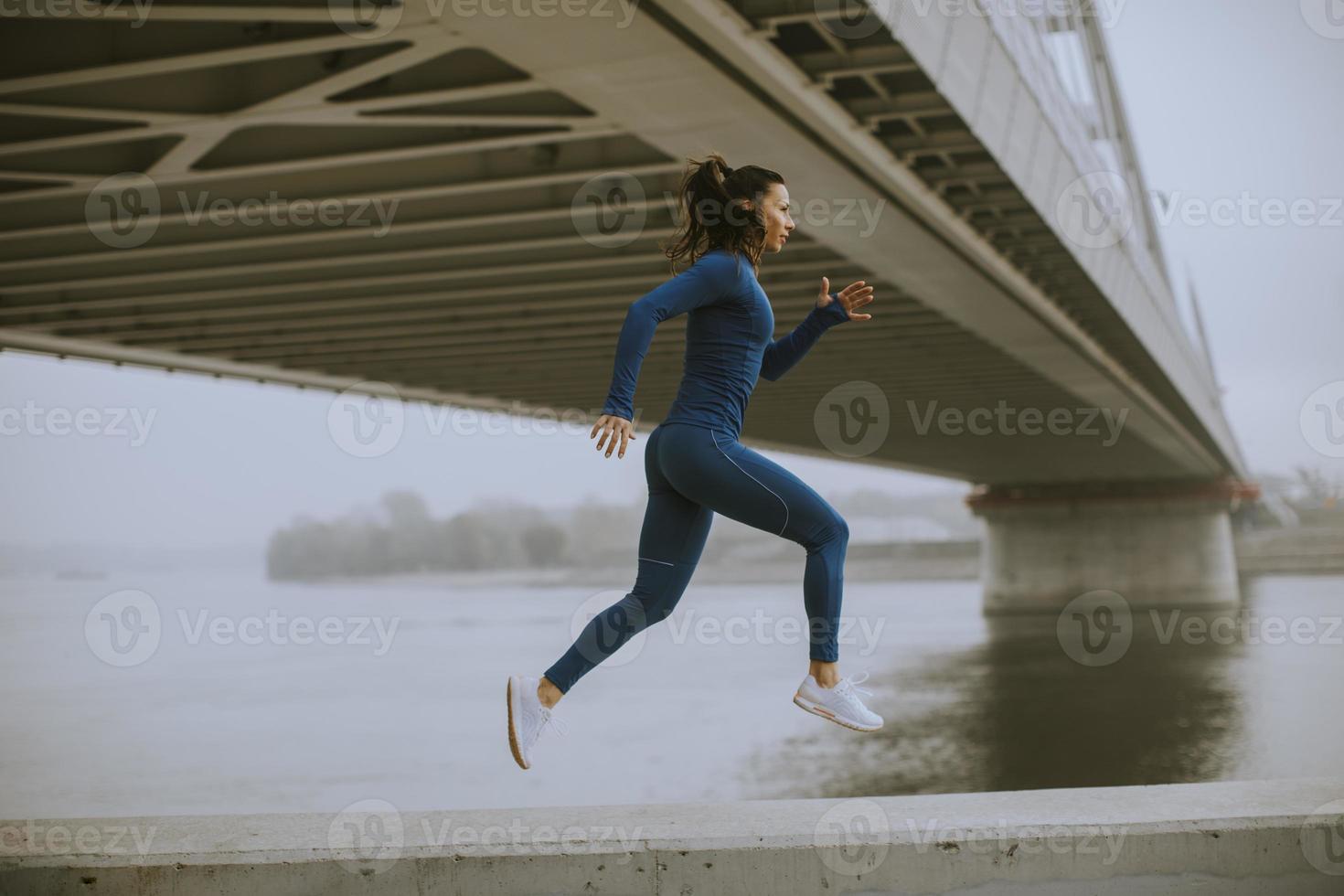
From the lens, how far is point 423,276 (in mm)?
17031

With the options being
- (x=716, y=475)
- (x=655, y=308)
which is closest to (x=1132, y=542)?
(x=716, y=475)

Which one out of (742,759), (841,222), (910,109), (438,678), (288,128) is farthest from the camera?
(438,678)

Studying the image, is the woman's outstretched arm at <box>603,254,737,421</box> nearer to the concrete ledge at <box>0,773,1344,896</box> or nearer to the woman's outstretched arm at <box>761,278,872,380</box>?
the woman's outstretched arm at <box>761,278,872,380</box>

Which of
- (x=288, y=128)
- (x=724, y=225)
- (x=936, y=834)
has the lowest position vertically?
(x=936, y=834)

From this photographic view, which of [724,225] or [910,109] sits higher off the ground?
[910,109]

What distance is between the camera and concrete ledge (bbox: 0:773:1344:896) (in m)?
4.21

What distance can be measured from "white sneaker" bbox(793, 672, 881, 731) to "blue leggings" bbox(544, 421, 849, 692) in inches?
3.6

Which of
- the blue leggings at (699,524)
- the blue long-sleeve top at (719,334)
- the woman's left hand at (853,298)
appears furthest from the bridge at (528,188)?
the blue leggings at (699,524)

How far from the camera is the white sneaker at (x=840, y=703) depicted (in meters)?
4.00

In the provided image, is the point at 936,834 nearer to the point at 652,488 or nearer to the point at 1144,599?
the point at 652,488

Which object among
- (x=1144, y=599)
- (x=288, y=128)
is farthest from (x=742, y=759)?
(x=1144, y=599)

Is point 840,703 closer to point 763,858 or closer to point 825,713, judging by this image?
point 825,713

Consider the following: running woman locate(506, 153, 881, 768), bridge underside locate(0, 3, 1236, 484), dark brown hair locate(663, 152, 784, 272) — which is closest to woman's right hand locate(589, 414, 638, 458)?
running woman locate(506, 153, 881, 768)

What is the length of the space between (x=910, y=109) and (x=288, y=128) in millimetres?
5473
